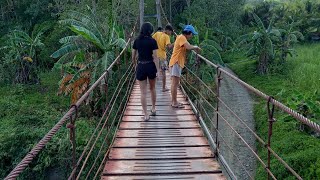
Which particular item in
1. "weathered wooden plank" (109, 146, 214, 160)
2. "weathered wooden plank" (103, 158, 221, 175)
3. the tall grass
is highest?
"weathered wooden plank" (109, 146, 214, 160)

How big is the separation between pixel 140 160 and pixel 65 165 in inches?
255

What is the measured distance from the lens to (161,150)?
408 cm

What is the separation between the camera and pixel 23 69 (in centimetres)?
1780

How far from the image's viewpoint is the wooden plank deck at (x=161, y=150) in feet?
11.4

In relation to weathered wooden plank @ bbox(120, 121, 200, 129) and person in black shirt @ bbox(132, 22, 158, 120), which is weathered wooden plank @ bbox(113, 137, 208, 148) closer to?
weathered wooden plank @ bbox(120, 121, 200, 129)

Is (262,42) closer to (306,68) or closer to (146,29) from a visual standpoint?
(306,68)

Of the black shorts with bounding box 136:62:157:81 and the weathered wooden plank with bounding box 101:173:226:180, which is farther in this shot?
the black shorts with bounding box 136:62:157:81

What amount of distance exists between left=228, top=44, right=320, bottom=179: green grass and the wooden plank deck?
567cm

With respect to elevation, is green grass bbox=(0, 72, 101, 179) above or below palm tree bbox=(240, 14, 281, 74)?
below

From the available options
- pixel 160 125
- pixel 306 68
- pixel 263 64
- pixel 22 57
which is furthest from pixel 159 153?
pixel 263 64

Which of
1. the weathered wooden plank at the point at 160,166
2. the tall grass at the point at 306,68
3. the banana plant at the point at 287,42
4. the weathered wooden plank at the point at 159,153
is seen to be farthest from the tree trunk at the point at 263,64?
the weathered wooden plank at the point at 160,166

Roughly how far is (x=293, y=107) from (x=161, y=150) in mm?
7895

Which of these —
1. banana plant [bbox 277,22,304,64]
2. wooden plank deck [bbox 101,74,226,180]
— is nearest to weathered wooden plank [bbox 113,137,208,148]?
wooden plank deck [bbox 101,74,226,180]

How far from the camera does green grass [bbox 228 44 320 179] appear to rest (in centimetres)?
995
